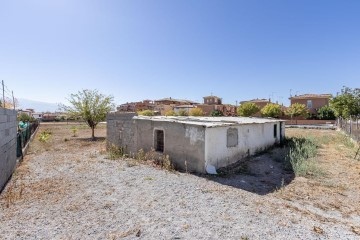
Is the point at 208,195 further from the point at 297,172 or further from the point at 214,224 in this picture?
the point at 297,172

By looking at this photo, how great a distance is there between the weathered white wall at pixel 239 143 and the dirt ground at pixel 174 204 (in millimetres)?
993

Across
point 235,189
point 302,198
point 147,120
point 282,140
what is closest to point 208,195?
point 235,189

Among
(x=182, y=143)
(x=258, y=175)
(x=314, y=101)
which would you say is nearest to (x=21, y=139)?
(x=182, y=143)

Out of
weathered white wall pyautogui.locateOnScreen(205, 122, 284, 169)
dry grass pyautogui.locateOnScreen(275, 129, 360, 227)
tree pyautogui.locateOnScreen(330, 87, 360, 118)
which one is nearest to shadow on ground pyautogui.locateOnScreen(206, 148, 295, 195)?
weathered white wall pyautogui.locateOnScreen(205, 122, 284, 169)

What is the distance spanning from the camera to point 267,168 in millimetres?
11953

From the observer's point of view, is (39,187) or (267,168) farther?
(267,168)

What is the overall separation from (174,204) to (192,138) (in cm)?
446

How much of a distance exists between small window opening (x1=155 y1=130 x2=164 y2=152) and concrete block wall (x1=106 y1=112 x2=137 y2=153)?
1.77 meters

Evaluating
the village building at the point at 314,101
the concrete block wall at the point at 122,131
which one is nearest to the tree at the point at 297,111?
the village building at the point at 314,101

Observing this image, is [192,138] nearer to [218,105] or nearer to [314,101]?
[314,101]

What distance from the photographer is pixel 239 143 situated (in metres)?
13.0

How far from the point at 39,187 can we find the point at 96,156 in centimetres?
596

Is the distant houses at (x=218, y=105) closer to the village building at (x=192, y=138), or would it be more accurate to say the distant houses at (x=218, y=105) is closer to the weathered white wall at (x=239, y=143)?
the weathered white wall at (x=239, y=143)

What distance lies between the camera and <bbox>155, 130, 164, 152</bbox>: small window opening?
1280 cm
